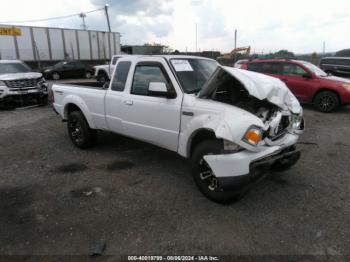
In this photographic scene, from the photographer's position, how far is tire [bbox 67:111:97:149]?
5761 millimetres

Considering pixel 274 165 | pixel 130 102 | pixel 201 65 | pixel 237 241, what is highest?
pixel 201 65

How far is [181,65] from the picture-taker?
174 inches

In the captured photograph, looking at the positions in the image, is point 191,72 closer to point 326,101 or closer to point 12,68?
point 326,101

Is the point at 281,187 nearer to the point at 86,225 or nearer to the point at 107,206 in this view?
the point at 107,206

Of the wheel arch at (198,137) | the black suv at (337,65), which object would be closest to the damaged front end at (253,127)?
the wheel arch at (198,137)

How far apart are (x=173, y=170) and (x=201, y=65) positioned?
1.82 metres

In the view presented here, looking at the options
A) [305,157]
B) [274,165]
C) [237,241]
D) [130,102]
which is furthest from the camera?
[305,157]

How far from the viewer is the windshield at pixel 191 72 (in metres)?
4.21

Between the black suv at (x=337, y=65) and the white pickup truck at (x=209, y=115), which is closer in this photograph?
the white pickup truck at (x=209, y=115)

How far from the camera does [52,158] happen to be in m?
5.56

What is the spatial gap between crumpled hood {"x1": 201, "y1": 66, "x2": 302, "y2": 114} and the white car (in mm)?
9459

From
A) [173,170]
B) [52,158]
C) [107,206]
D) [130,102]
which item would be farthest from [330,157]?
[52,158]

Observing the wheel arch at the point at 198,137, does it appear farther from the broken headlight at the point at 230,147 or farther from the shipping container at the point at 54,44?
the shipping container at the point at 54,44

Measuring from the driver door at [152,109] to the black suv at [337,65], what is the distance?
1243cm
